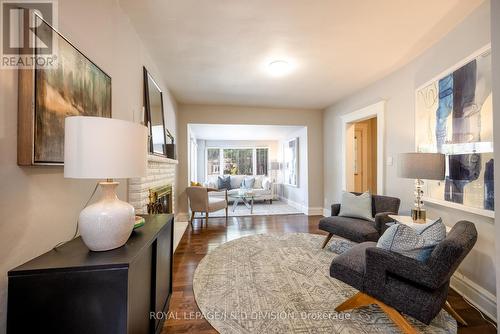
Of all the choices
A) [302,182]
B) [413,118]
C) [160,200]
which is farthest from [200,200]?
[413,118]

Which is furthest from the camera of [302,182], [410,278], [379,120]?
[302,182]

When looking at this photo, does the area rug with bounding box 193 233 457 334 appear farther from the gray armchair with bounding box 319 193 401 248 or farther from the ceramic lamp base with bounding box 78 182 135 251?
the ceramic lamp base with bounding box 78 182 135 251

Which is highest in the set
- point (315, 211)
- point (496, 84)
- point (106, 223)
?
point (496, 84)

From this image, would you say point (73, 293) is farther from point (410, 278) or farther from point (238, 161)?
point (238, 161)

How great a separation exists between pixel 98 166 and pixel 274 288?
1.80 m

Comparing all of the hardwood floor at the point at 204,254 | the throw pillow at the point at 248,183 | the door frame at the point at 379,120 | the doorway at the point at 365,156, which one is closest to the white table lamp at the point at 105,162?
the hardwood floor at the point at 204,254

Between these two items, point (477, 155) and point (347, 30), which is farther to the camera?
point (347, 30)

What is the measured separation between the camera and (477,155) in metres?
1.85

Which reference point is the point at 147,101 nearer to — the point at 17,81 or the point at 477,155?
the point at 17,81

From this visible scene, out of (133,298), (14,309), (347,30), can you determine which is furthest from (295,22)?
(14,309)

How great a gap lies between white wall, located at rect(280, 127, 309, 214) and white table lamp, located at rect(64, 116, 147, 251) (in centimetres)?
443

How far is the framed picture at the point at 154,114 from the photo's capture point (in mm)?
2424

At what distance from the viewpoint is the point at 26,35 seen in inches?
38.0

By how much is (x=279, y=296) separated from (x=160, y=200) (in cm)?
179
